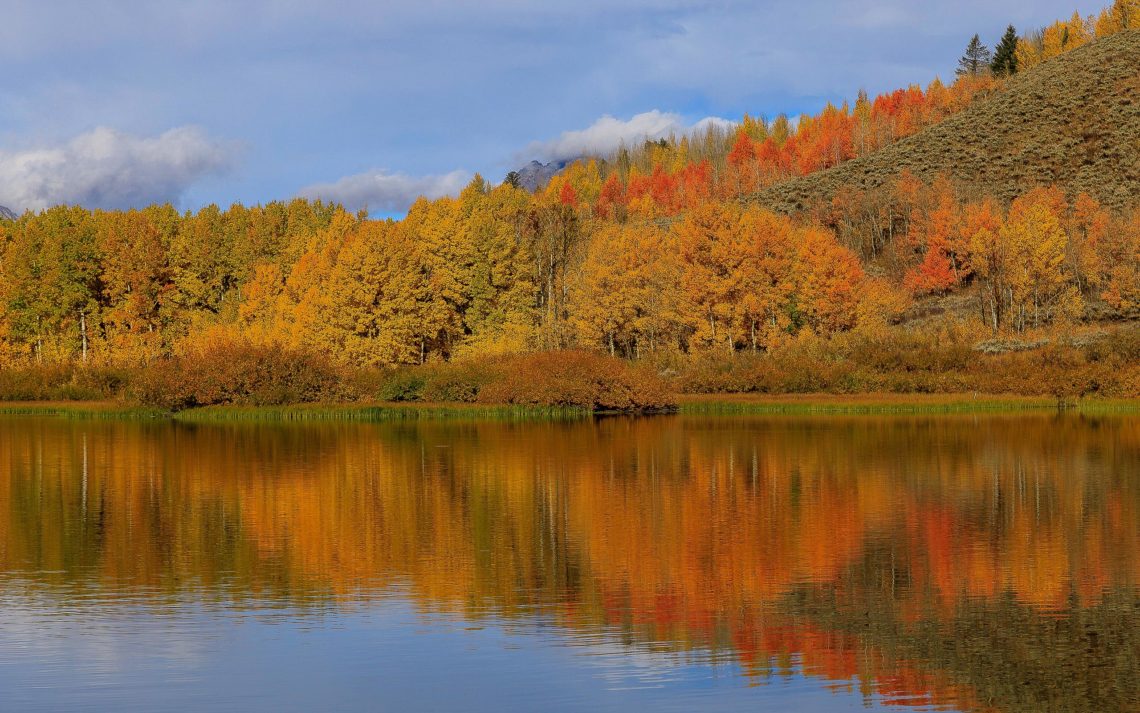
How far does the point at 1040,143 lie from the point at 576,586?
120582 millimetres

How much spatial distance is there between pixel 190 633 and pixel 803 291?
202ft

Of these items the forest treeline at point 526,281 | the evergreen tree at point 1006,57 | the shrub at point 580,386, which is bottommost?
the shrub at point 580,386

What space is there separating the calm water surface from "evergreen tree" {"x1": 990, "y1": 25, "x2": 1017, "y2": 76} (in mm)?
150775

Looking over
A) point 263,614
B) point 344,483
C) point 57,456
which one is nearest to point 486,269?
point 57,456

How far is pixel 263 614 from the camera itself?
1401 centimetres

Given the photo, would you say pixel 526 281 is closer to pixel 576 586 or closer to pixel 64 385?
pixel 64 385

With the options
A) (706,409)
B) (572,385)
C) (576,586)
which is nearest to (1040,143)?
(706,409)

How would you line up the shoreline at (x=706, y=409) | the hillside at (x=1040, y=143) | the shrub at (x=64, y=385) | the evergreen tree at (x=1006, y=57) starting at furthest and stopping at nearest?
the evergreen tree at (x=1006, y=57) < the hillside at (x=1040, y=143) < the shrub at (x=64, y=385) < the shoreline at (x=706, y=409)

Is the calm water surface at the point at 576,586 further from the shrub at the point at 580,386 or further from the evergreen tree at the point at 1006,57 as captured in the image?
the evergreen tree at the point at 1006,57

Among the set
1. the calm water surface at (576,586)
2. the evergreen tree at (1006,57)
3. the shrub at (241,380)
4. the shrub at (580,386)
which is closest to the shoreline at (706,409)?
the shrub at (580,386)

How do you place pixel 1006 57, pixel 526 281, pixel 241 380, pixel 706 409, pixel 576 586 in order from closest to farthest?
pixel 576 586 → pixel 706 409 → pixel 241 380 → pixel 526 281 → pixel 1006 57

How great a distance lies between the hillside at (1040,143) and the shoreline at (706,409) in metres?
57.1

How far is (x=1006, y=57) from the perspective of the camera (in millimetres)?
168500

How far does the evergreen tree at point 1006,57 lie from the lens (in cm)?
16650
